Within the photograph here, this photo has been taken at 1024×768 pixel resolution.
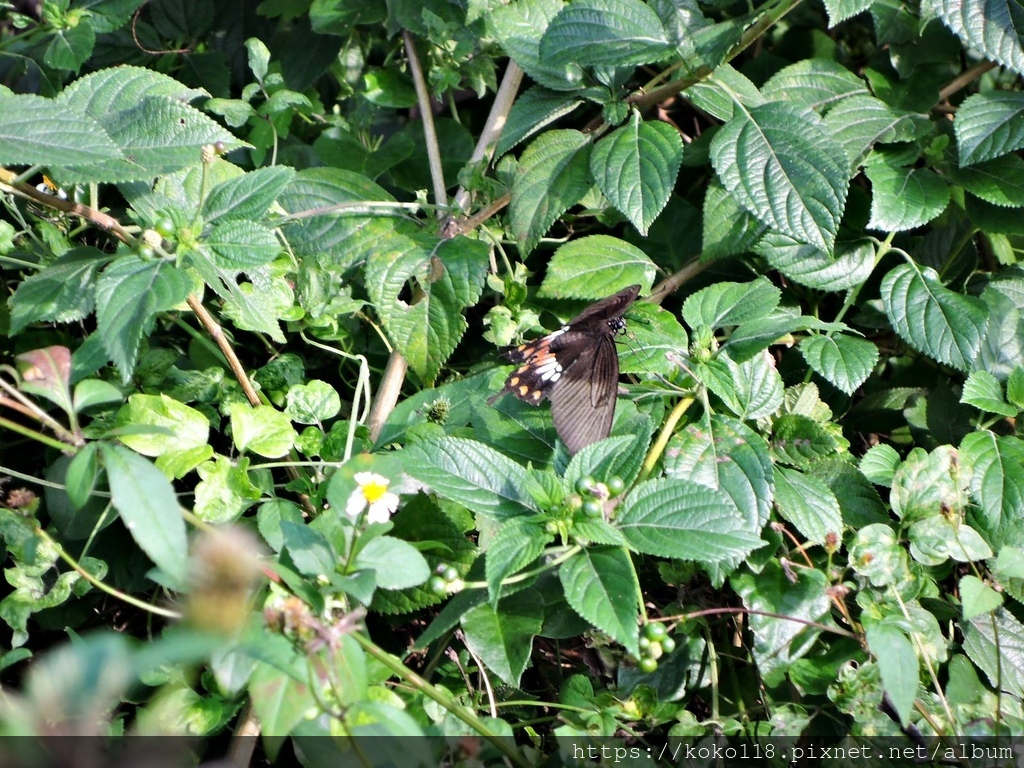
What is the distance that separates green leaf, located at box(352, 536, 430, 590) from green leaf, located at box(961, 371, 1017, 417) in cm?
108

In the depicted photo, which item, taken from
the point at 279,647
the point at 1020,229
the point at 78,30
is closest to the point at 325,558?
the point at 279,647

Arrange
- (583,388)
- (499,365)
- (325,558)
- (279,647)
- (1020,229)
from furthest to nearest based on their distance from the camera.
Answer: (1020,229) → (499,365) → (583,388) → (325,558) → (279,647)

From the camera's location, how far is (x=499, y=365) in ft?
5.60

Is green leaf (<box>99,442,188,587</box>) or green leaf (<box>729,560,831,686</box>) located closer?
green leaf (<box>99,442,188,587</box>)

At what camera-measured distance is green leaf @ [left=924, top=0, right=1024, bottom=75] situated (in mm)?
1749

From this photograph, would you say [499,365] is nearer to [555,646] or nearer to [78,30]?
[555,646]

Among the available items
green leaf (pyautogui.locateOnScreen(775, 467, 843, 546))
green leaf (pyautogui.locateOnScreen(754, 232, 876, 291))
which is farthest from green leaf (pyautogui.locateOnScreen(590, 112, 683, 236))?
green leaf (pyautogui.locateOnScreen(775, 467, 843, 546))

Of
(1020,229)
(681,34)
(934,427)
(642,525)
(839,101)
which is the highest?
(681,34)

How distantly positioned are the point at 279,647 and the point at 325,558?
0.17m

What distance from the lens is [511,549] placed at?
47.5 inches

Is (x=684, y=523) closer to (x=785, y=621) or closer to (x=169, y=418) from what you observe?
(x=785, y=621)

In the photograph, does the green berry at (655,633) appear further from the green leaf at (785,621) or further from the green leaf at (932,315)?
the green leaf at (932,315)

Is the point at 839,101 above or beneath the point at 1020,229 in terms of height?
above

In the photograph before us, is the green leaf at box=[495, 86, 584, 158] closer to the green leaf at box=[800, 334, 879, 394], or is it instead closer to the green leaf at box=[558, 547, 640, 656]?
the green leaf at box=[800, 334, 879, 394]
